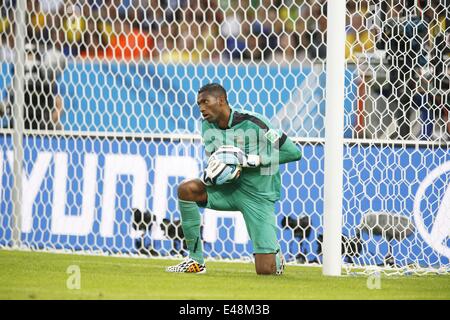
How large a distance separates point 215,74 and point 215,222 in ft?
3.85

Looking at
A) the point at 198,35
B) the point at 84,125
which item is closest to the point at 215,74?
the point at 198,35

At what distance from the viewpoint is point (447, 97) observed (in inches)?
325

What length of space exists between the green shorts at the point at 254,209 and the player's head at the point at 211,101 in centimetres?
50

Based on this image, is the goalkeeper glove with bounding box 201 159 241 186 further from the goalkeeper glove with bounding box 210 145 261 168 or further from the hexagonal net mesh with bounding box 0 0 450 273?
the hexagonal net mesh with bounding box 0 0 450 273

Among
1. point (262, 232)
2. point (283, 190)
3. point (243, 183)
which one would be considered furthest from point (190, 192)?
point (283, 190)

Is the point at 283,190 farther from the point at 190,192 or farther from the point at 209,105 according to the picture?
the point at 209,105

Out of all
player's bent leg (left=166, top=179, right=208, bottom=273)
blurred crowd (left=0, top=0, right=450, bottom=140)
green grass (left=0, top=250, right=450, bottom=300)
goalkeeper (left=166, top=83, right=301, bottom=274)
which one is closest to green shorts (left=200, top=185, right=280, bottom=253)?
goalkeeper (left=166, top=83, right=301, bottom=274)

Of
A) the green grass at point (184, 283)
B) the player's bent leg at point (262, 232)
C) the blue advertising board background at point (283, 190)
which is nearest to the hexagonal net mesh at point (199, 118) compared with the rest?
the blue advertising board background at point (283, 190)

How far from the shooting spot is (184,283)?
6.66 metres

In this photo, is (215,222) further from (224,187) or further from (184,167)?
(224,187)

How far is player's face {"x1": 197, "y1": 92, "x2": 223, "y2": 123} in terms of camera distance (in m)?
7.22

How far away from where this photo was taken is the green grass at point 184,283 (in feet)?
20.0

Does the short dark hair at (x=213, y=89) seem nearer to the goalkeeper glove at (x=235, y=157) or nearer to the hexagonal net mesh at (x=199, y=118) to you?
the goalkeeper glove at (x=235, y=157)

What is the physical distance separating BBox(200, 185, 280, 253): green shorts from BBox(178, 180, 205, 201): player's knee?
0.26ft
